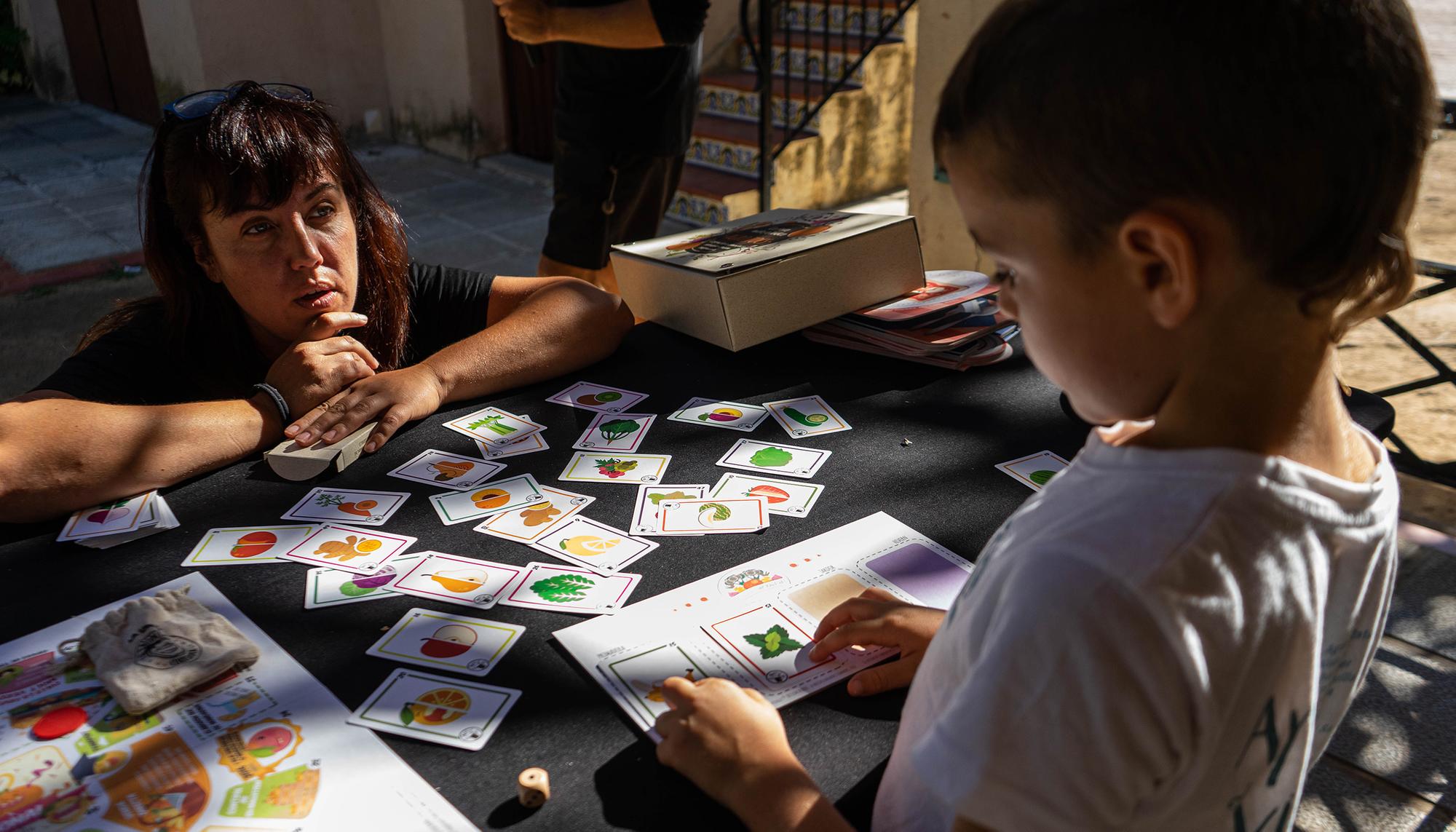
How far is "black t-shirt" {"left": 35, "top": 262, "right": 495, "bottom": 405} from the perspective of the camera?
1.69 m

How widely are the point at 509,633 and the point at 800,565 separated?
0.36 m

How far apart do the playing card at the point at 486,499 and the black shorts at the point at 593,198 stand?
1735 millimetres

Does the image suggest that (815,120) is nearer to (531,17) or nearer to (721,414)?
(531,17)

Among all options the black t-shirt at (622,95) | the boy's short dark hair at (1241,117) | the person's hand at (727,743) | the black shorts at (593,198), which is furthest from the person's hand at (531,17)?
the boy's short dark hair at (1241,117)

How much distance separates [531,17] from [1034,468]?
84.3 inches

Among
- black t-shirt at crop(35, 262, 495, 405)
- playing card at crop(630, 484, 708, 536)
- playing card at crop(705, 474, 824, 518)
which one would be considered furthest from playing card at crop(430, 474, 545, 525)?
black t-shirt at crop(35, 262, 495, 405)

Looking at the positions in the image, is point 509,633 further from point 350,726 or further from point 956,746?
point 956,746

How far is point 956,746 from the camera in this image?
629mm

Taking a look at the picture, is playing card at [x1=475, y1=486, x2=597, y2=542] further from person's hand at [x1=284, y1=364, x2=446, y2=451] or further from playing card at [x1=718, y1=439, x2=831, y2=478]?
person's hand at [x1=284, y1=364, x2=446, y2=451]

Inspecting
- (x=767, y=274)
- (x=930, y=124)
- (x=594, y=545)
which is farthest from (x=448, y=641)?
(x=930, y=124)

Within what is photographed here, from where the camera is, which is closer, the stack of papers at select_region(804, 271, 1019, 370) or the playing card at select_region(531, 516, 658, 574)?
the playing card at select_region(531, 516, 658, 574)

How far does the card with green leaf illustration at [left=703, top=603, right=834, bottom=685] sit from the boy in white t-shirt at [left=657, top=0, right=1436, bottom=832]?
36 cm

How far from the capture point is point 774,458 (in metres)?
1.54

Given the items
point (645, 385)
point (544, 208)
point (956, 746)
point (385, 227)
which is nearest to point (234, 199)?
point (385, 227)
